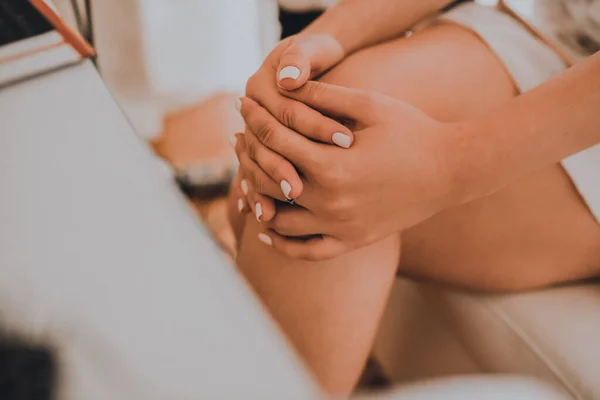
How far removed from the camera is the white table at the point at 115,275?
0.87ft

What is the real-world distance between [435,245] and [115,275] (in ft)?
1.16

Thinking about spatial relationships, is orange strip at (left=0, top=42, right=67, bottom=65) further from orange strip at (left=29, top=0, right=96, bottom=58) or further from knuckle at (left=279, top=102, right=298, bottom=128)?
knuckle at (left=279, top=102, right=298, bottom=128)

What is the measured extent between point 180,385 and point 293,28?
133cm

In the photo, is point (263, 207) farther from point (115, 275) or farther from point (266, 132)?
point (115, 275)

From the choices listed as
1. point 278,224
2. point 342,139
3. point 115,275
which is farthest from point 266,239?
point 115,275

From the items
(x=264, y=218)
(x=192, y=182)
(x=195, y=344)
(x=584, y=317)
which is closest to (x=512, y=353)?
(x=584, y=317)

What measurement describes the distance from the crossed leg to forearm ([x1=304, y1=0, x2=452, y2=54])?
4 centimetres

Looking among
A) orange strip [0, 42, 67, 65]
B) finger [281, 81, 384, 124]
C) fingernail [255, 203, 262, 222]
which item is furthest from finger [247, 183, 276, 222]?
orange strip [0, 42, 67, 65]

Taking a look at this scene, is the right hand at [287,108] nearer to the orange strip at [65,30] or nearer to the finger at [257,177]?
the finger at [257,177]

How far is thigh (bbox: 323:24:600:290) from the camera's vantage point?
1.72 feet

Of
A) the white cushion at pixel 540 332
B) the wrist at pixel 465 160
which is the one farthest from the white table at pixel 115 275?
the white cushion at pixel 540 332

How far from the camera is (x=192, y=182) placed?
4.00 ft

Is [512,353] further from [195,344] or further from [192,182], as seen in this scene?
[192,182]

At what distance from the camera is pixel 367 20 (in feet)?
1.97
